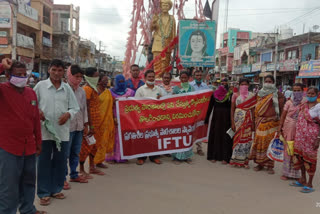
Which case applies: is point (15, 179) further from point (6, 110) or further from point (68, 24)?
point (68, 24)

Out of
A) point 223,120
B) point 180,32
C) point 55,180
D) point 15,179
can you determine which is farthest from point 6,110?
point 180,32

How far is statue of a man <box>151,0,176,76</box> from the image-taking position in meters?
7.38

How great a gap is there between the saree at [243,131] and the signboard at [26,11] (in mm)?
24631

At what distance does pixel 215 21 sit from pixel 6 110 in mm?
5887

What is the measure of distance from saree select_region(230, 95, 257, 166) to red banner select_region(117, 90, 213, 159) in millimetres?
686

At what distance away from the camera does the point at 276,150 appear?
4.34 m

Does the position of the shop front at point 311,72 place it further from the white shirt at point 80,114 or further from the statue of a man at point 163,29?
the white shirt at point 80,114

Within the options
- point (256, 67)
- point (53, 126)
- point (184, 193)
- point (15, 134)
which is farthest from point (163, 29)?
point (256, 67)

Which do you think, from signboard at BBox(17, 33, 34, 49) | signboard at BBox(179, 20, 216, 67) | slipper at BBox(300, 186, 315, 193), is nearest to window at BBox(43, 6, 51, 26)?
signboard at BBox(17, 33, 34, 49)

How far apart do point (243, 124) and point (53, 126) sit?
10.1 feet

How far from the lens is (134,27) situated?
7402 millimetres

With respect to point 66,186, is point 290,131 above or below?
above

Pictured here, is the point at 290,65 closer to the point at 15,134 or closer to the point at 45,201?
the point at 45,201

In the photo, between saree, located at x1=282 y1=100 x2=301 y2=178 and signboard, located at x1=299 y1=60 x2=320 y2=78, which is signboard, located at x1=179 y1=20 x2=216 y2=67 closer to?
saree, located at x1=282 y1=100 x2=301 y2=178
